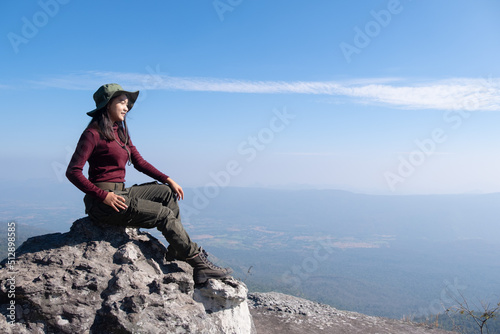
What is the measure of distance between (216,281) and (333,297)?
124187 mm

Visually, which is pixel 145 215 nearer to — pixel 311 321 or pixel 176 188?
pixel 176 188

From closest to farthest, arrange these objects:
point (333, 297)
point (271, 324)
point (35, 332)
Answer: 1. point (35, 332)
2. point (271, 324)
3. point (333, 297)

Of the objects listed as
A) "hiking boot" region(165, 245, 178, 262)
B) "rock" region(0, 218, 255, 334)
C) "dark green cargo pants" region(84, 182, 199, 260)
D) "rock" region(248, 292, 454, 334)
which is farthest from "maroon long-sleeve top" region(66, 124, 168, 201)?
"rock" region(248, 292, 454, 334)

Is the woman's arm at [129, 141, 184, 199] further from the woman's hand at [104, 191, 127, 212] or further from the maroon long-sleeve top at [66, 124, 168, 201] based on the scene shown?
the woman's hand at [104, 191, 127, 212]

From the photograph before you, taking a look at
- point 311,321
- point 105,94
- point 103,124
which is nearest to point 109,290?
point 103,124

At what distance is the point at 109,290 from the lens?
4934mm

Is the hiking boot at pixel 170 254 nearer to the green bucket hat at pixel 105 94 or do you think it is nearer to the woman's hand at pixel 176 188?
the woman's hand at pixel 176 188

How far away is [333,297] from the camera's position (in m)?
118

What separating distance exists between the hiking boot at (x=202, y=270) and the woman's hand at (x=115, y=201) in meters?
1.47

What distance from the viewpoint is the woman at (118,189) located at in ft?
16.3

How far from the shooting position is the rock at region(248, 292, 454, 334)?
29.9 ft

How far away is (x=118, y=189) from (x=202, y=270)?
1917 mm

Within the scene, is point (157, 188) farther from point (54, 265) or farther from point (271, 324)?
point (271, 324)

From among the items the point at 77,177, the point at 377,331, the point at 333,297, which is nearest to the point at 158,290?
the point at 77,177
